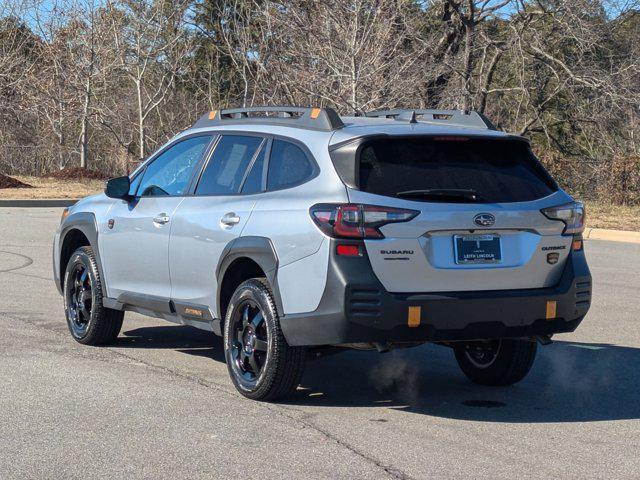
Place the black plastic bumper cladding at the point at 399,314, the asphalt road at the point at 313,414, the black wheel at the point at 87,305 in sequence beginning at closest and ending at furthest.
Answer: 1. the asphalt road at the point at 313,414
2. the black plastic bumper cladding at the point at 399,314
3. the black wheel at the point at 87,305

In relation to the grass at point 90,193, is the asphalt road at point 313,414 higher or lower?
higher

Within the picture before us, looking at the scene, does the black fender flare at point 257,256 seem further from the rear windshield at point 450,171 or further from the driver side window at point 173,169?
the driver side window at point 173,169

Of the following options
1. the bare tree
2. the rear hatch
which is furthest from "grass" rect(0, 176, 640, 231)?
the rear hatch

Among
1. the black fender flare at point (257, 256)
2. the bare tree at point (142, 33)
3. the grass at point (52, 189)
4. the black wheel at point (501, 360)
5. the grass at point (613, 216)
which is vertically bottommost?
the grass at point (52, 189)

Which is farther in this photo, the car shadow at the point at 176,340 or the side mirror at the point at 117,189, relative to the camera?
the car shadow at the point at 176,340

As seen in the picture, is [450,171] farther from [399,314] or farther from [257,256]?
[257,256]

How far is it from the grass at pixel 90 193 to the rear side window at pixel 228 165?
14292mm

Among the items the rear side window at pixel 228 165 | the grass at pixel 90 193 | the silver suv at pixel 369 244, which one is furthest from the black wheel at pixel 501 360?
the grass at pixel 90 193

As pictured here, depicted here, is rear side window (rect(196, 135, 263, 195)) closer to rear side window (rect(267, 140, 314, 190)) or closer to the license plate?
rear side window (rect(267, 140, 314, 190))

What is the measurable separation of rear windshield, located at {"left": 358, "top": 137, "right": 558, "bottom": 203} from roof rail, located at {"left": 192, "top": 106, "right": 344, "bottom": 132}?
452 millimetres

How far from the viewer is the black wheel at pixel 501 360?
751cm

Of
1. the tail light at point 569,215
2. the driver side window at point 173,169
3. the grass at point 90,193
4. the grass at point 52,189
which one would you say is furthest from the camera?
the grass at point 52,189

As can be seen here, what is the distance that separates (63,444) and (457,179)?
2677mm

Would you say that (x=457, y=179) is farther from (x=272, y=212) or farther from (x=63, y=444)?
(x=63, y=444)
